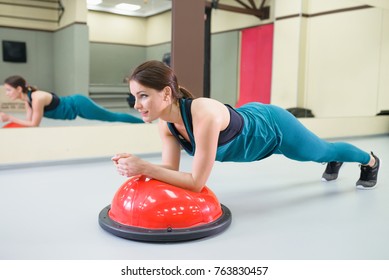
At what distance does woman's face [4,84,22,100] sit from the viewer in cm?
344

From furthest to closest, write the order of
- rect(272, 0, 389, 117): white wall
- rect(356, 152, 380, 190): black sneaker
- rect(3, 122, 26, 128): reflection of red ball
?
rect(272, 0, 389, 117): white wall → rect(3, 122, 26, 128): reflection of red ball → rect(356, 152, 380, 190): black sneaker

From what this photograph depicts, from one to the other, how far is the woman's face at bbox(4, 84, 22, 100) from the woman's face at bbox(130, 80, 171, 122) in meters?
2.40

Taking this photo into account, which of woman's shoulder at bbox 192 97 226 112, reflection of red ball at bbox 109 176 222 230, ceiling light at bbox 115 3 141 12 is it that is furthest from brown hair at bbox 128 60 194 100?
ceiling light at bbox 115 3 141 12

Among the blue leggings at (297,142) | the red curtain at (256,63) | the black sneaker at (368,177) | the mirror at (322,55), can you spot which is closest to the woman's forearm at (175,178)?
the blue leggings at (297,142)

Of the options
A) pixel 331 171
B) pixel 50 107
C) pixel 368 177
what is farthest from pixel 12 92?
pixel 368 177

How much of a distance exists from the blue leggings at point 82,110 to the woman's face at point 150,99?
2.28 m

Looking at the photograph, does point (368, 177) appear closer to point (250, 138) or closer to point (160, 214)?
point (250, 138)

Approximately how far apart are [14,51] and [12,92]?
0.39m

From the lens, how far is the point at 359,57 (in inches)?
233

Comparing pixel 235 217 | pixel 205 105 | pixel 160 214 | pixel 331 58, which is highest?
pixel 331 58

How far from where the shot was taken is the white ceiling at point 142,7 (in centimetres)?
355

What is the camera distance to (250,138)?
185 cm

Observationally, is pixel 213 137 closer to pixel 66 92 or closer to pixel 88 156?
pixel 88 156

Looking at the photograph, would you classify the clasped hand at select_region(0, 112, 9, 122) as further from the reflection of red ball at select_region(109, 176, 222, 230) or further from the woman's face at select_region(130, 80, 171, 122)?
the woman's face at select_region(130, 80, 171, 122)
